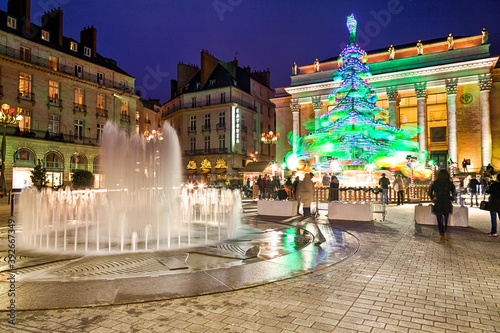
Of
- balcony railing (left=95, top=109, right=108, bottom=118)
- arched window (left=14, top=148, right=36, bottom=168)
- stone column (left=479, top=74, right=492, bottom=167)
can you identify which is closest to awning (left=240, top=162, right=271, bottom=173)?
balcony railing (left=95, top=109, right=108, bottom=118)

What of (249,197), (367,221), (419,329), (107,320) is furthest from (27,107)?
(419,329)

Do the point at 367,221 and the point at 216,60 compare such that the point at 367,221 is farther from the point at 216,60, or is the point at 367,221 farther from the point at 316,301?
the point at 216,60

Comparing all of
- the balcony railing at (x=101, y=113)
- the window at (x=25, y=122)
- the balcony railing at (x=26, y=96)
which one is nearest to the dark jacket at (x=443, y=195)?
the window at (x=25, y=122)

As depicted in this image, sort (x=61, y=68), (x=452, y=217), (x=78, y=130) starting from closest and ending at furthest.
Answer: (x=452, y=217) < (x=61, y=68) < (x=78, y=130)

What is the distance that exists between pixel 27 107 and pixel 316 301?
39475 millimetres

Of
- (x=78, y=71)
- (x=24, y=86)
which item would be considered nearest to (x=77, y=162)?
(x=24, y=86)

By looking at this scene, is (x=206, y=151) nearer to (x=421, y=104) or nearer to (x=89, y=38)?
(x=89, y=38)

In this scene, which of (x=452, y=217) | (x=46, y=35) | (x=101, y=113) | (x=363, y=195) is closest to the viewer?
(x=452, y=217)

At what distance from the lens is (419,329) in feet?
11.4

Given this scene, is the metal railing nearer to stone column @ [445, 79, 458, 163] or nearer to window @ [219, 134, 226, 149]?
stone column @ [445, 79, 458, 163]

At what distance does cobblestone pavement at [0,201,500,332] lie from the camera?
11.6ft

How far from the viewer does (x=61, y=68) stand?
37.6m

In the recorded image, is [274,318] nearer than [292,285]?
Yes

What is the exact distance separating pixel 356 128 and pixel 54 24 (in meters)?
36.4
